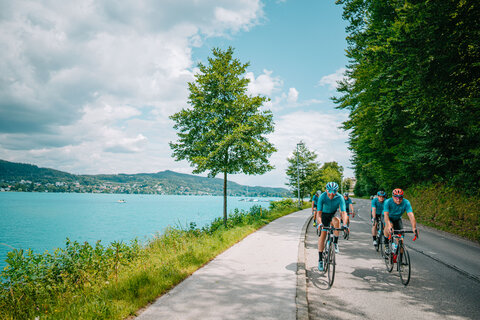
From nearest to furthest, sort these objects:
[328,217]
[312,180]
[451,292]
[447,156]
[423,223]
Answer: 1. [451,292]
2. [328,217]
3. [447,156]
4. [423,223]
5. [312,180]

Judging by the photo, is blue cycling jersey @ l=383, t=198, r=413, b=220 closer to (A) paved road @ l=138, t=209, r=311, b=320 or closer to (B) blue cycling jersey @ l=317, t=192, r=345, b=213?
(B) blue cycling jersey @ l=317, t=192, r=345, b=213

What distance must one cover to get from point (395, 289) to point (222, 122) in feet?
32.5

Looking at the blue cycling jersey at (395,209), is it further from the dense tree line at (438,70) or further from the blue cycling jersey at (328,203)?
the dense tree line at (438,70)

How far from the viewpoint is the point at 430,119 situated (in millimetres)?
10055

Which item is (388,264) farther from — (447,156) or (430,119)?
(447,156)

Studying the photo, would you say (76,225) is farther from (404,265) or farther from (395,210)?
(404,265)

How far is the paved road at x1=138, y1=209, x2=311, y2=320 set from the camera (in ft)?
11.7

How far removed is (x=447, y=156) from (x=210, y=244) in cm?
1423

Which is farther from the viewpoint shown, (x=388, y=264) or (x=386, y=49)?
(x=386, y=49)

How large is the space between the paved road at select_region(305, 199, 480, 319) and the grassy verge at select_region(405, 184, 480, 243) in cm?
440

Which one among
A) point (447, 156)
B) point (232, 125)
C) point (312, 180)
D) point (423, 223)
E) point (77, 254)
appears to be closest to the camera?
→ point (77, 254)

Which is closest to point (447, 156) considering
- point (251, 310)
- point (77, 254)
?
point (251, 310)

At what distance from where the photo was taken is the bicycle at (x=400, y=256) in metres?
5.30

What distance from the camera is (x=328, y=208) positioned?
A: 5844 millimetres
